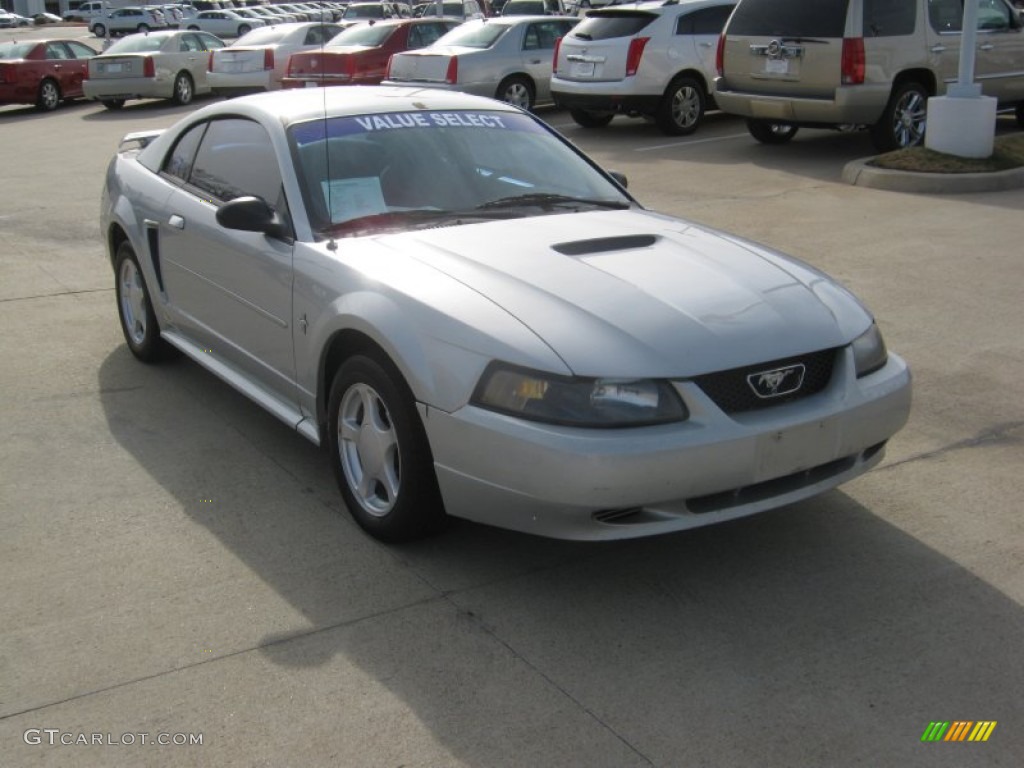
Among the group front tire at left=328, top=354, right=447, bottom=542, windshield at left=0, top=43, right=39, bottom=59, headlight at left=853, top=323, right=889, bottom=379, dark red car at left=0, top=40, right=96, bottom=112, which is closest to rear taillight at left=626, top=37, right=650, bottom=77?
headlight at left=853, top=323, right=889, bottom=379

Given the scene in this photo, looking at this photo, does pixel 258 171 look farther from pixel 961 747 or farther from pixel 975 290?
pixel 975 290

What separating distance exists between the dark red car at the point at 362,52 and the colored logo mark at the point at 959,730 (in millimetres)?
16766

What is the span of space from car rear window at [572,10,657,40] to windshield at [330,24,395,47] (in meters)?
5.96

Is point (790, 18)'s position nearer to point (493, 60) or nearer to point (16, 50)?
point (493, 60)

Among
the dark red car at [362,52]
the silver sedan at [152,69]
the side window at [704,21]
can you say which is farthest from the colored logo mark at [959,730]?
the silver sedan at [152,69]

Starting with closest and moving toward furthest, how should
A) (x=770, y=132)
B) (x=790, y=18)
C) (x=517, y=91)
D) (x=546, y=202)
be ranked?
(x=546, y=202)
(x=790, y=18)
(x=770, y=132)
(x=517, y=91)

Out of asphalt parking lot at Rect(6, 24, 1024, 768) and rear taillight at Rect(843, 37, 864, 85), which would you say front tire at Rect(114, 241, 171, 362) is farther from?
rear taillight at Rect(843, 37, 864, 85)

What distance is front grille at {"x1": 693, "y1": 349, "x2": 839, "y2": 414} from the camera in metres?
3.89

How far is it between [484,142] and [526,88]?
13062 millimetres

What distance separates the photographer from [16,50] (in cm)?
2497

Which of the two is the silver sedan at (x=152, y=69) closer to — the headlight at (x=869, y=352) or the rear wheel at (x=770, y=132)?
the rear wheel at (x=770, y=132)

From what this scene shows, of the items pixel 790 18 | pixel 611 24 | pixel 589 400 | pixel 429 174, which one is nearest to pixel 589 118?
pixel 611 24

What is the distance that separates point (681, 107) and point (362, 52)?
674 cm

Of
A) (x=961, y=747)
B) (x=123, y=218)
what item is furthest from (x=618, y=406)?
(x=123, y=218)
